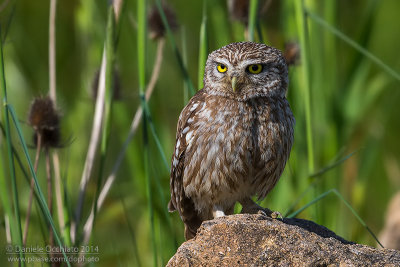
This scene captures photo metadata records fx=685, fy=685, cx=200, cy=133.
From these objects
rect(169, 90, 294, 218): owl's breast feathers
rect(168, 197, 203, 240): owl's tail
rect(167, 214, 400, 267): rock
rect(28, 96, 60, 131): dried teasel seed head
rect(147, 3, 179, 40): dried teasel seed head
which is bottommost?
rect(168, 197, 203, 240): owl's tail

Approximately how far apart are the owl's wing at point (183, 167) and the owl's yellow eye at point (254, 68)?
38cm

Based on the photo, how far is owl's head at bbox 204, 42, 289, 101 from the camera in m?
4.04

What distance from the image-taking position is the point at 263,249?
10.3 ft

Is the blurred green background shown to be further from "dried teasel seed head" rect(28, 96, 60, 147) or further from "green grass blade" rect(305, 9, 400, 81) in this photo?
"dried teasel seed head" rect(28, 96, 60, 147)

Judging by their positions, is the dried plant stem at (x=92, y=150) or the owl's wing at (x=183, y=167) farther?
the dried plant stem at (x=92, y=150)

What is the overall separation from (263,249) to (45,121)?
1.74 m

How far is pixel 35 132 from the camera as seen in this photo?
4.29 m

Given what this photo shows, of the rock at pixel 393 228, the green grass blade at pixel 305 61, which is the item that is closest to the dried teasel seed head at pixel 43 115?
the green grass blade at pixel 305 61

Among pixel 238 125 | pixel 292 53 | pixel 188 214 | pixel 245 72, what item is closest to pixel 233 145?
pixel 238 125

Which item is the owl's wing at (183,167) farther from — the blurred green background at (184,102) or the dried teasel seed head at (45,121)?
the dried teasel seed head at (45,121)

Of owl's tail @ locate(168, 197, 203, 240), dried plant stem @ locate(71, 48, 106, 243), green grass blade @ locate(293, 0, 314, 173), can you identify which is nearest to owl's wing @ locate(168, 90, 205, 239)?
owl's tail @ locate(168, 197, 203, 240)

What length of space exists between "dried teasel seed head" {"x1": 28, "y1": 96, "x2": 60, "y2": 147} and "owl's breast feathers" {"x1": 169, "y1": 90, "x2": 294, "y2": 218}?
803 millimetres

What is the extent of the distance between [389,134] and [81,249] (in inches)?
227

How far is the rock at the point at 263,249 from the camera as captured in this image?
3.11 meters
